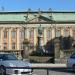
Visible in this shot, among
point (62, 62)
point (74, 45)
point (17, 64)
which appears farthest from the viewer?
point (74, 45)

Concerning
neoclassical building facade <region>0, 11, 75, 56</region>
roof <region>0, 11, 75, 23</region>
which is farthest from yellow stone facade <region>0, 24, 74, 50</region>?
roof <region>0, 11, 75, 23</region>

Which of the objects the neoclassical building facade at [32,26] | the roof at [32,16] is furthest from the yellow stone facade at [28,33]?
the roof at [32,16]

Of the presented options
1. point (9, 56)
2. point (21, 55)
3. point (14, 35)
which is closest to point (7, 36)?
point (14, 35)

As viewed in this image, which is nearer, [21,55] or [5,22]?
[21,55]

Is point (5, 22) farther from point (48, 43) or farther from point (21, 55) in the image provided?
point (21, 55)

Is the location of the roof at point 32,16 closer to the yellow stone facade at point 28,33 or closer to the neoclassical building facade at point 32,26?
the neoclassical building facade at point 32,26

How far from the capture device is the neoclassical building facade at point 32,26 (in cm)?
9981

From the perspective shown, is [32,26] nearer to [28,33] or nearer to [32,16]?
[28,33]

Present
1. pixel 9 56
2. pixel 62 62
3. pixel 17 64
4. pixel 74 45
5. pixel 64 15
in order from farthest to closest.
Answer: pixel 64 15 < pixel 74 45 < pixel 62 62 < pixel 9 56 < pixel 17 64

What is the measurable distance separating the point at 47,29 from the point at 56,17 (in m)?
4.76

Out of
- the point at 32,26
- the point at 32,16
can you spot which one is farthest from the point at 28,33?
the point at 32,16

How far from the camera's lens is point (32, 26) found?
10200 cm

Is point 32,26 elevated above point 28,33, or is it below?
above

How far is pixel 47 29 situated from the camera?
336 ft
